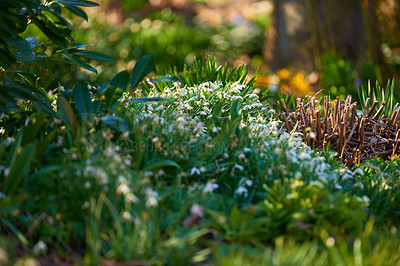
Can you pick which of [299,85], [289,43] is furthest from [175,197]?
[289,43]

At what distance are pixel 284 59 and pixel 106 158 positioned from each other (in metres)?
5.80

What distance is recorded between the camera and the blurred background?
202 inches

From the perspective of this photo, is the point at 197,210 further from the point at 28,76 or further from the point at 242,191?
the point at 28,76

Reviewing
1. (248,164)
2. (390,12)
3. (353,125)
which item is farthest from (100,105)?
(390,12)

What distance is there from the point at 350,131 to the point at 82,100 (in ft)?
6.34

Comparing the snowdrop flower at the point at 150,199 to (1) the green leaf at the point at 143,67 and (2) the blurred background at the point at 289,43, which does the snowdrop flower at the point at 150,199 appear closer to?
(1) the green leaf at the point at 143,67

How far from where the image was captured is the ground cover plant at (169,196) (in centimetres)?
165

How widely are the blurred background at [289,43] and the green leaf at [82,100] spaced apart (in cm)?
69

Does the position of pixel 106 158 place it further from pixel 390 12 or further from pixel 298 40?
pixel 298 40

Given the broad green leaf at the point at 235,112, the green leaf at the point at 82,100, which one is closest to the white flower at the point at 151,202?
the green leaf at the point at 82,100

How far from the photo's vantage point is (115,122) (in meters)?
2.25

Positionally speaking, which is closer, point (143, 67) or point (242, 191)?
point (242, 191)

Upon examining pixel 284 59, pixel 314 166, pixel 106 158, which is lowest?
pixel 284 59

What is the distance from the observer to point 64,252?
1738mm
